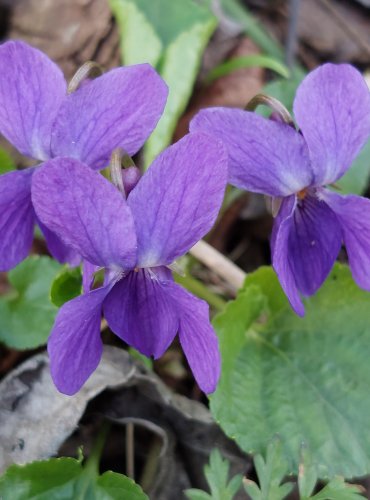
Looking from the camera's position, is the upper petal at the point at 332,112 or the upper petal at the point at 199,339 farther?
the upper petal at the point at 332,112

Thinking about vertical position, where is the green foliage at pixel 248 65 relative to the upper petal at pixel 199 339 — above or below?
below

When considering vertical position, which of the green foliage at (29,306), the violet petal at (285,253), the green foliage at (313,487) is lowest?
the green foliage at (29,306)

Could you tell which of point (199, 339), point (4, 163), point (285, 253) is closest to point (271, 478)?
point (199, 339)

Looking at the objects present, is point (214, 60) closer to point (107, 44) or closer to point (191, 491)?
point (107, 44)

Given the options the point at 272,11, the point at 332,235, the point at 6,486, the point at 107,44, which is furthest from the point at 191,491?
the point at 272,11

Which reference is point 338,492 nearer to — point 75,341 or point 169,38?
point 75,341

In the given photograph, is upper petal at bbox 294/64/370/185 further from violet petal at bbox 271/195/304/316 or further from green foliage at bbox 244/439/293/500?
green foliage at bbox 244/439/293/500

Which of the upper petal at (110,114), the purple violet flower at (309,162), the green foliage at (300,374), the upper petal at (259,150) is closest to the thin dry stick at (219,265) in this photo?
the green foliage at (300,374)

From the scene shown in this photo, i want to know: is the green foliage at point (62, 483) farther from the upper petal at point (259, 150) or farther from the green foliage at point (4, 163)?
the green foliage at point (4, 163)
